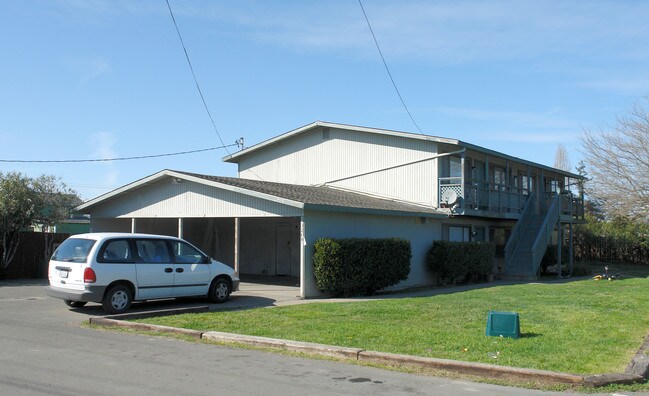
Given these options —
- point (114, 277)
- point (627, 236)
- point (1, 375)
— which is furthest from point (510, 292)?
point (627, 236)

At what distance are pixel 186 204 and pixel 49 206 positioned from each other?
6763 mm

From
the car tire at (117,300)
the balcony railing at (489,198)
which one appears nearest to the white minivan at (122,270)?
the car tire at (117,300)

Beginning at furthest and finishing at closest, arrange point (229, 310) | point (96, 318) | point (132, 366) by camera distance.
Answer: point (229, 310) → point (96, 318) → point (132, 366)

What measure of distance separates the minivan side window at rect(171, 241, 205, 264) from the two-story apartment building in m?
2.89

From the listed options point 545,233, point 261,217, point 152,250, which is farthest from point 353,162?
point 152,250

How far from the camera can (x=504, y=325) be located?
10.1 metres

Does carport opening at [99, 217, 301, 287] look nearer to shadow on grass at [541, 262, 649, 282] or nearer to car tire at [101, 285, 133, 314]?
car tire at [101, 285, 133, 314]

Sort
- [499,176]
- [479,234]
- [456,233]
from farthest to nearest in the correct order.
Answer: [499,176]
[479,234]
[456,233]

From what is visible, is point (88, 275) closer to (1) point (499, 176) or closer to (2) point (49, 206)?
(2) point (49, 206)

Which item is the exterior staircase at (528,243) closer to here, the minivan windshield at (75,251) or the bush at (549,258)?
the bush at (549,258)

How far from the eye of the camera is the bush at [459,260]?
22.0 meters

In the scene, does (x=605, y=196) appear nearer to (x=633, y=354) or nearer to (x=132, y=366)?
(x=633, y=354)

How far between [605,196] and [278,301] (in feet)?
81.3

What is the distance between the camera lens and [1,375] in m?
7.38
